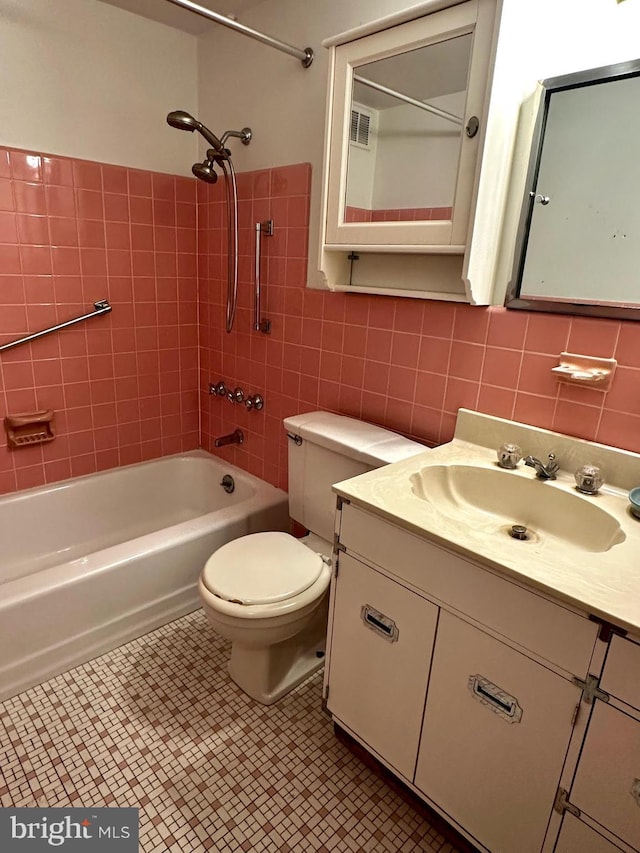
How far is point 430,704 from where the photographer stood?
→ 1136 millimetres

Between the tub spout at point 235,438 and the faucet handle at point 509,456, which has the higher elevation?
the faucet handle at point 509,456

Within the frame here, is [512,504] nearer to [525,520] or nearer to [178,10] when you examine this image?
[525,520]

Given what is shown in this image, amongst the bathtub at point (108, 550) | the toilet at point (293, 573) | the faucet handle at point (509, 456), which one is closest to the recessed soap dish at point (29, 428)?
the bathtub at point (108, 550)

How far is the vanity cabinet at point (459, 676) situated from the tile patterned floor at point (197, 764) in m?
0.16

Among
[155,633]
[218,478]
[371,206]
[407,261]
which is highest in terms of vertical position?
[371,206]

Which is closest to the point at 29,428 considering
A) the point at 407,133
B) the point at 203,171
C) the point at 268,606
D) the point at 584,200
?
the point at 203,171

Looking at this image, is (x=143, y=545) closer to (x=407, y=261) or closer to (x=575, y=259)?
(x=407, y=261)

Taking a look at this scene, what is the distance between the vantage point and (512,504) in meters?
1.32

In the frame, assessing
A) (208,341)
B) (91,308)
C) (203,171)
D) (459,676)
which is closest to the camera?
(459,676)

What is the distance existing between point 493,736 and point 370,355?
1172mm

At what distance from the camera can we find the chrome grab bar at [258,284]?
202cm

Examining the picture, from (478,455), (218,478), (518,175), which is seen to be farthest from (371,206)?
(218,478)

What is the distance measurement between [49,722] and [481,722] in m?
1.25

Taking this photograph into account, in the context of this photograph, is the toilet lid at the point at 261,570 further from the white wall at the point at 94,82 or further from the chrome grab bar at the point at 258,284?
the white wall at the point at 94,82
